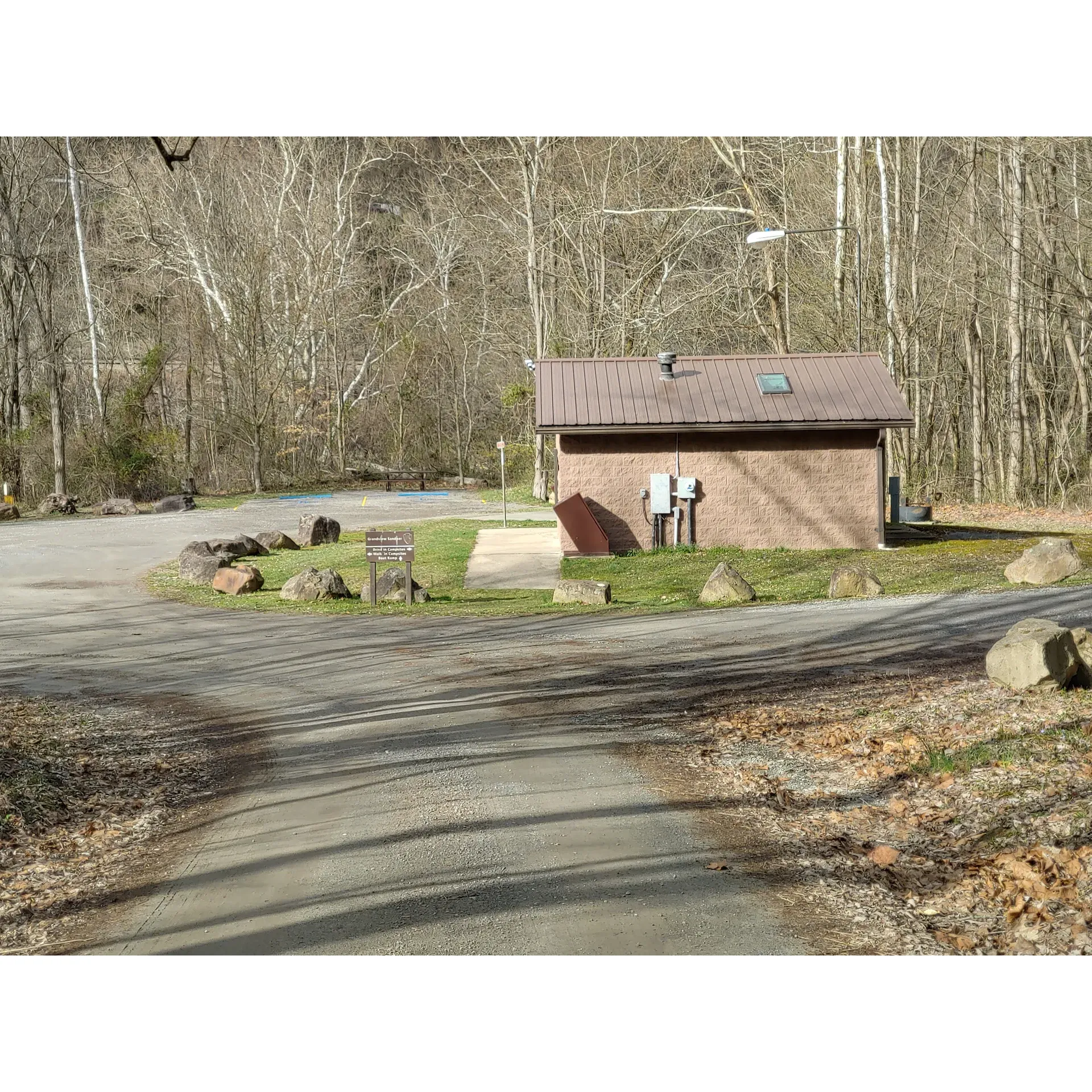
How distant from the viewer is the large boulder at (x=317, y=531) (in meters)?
24.6

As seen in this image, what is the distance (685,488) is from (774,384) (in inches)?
104

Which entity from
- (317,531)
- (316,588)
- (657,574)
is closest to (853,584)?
(657,574)

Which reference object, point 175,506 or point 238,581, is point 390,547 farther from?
point 175,506

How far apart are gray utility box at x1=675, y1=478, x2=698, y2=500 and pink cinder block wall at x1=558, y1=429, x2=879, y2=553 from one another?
218 millimetres

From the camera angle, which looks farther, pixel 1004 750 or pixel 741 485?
pixel 741 485

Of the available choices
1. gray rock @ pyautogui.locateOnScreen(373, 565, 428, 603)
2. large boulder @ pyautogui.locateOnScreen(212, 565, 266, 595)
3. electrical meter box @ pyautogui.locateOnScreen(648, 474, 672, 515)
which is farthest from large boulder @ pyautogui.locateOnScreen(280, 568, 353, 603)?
electrical meter box @ pyautogui.locateOnScreen(648, 474, 672, 515)

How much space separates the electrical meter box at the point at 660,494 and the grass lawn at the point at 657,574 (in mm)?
838

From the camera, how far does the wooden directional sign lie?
1608 cm

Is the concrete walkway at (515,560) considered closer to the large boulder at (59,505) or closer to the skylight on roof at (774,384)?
the skylight on roof at (774,384)

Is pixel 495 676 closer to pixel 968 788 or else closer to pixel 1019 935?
pixel 968 788

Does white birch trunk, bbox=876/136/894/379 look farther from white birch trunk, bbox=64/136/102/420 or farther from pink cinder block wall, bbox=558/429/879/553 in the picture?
white birch trunk, bbox=64/136/102/420

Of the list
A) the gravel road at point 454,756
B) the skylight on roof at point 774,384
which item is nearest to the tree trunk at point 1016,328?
the skylight on roof at point 774,384

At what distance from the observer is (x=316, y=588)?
17234mm

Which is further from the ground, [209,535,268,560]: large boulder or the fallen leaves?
[209,535,268,560]: large boulder
